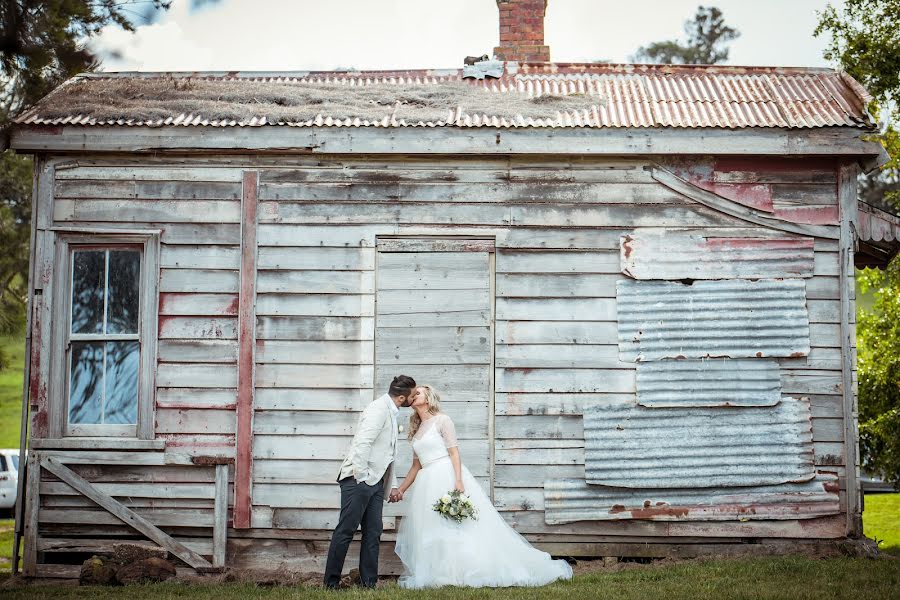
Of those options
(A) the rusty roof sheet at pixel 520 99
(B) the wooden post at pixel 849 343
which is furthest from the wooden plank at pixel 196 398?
(B) the wooden post at pixel 849 343

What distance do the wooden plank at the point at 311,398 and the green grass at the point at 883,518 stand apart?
8.07 m

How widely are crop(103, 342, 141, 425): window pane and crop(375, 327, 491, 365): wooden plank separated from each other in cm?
232

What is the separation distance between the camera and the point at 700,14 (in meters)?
43.4

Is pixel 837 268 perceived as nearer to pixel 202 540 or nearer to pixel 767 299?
pixel 767 299

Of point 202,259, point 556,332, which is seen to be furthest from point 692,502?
point 202,259

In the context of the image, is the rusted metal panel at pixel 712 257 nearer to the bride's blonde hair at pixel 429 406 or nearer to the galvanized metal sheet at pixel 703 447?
the galvanized metal sheet at pixel 703 447

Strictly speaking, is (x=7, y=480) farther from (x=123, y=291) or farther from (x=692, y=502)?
(x=692, y=502)

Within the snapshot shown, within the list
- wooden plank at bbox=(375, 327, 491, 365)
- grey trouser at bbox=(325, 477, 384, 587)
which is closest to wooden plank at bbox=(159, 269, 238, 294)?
wooden plank at bbox=(375, 327, 491, 365)

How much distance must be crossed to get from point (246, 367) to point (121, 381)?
4.05 ft

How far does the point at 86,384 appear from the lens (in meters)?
8.66

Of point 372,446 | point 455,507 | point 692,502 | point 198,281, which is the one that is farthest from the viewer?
point 198,281

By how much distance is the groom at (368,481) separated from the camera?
7.49 metres

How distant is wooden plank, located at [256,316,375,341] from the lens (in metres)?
8.51

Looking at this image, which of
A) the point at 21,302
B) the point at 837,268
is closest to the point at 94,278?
the point at 837,268
